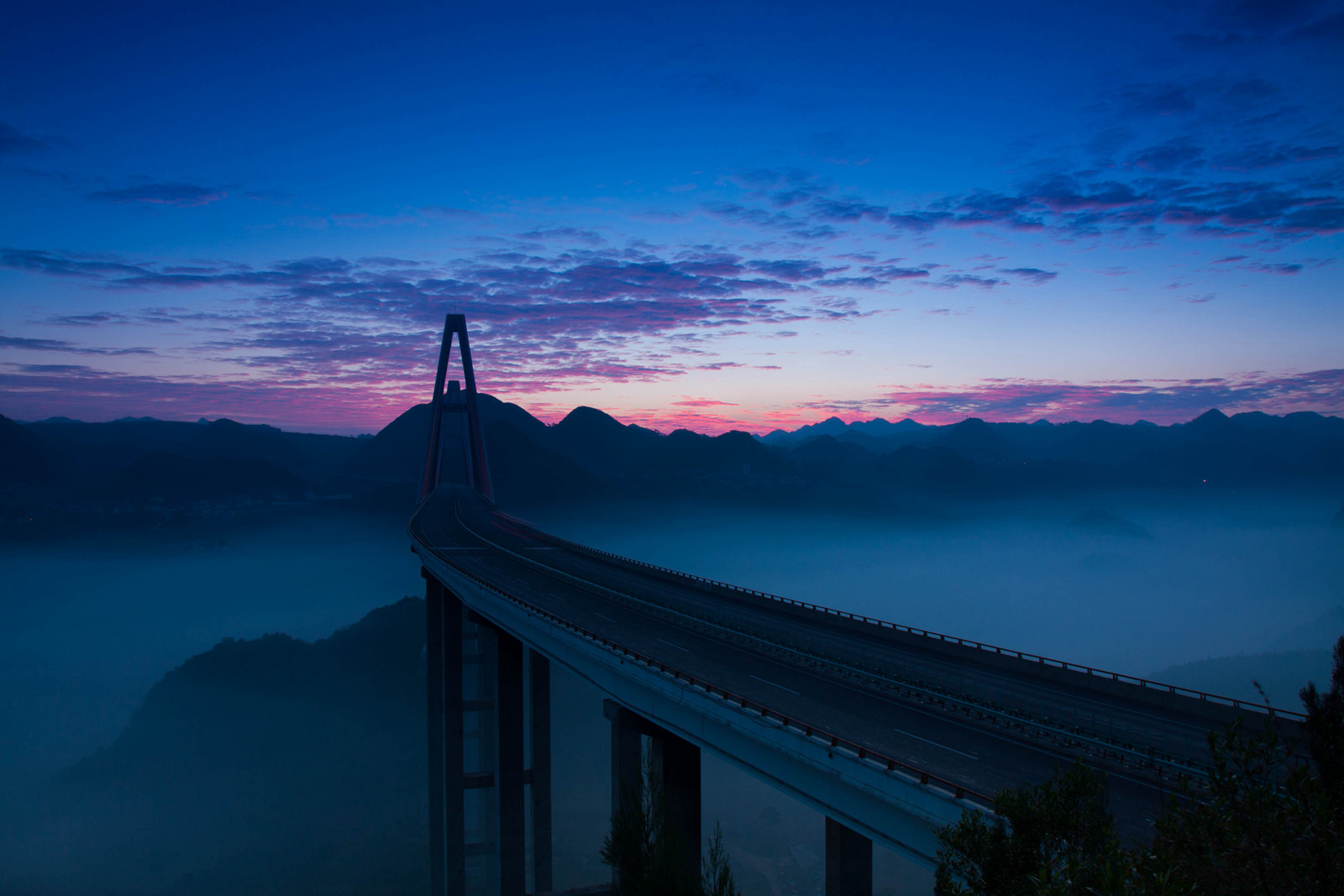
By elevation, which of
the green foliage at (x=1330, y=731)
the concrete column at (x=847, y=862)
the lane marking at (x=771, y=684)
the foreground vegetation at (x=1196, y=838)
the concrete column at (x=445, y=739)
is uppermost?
the green foliage at (x=1330, y=731)

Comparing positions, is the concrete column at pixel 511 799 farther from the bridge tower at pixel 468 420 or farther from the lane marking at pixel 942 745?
the bridge tower at pixel 468 420

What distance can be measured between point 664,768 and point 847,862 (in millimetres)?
8647

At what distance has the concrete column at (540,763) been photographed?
44.1 metres

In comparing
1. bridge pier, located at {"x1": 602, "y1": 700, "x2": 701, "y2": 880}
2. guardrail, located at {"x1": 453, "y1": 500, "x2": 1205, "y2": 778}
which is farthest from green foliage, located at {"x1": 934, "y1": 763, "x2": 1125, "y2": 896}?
bridge pier, located at {"x1": 602, "y1": 700, "x2": 701, "y2": 880}

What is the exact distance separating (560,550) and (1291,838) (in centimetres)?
6442

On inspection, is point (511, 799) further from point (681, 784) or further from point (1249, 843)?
point (1249, 843)

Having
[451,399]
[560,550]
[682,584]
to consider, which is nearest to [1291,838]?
[682,584]

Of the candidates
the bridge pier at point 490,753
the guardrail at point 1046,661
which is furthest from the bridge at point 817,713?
the guardrail at point 1046,661

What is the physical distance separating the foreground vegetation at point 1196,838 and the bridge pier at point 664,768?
15620 millimetres

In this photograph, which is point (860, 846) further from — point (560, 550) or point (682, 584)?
point (560, 550)

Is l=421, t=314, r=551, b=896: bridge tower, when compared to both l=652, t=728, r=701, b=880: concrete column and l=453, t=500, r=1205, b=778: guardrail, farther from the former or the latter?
l=453, t=500, r=1205, b=778: guardrail

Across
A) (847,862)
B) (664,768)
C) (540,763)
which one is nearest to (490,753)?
(540,763)

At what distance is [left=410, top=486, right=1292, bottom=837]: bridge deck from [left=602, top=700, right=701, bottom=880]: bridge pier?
2.76 meters

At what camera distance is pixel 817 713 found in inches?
920
